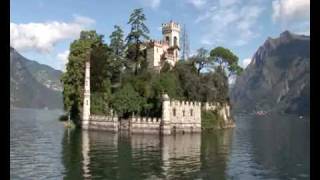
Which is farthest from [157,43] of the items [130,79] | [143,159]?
[143,159]

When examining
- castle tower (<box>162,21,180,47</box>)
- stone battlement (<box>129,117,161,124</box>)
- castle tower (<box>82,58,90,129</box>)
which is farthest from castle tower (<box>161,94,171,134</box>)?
castle tower (<box>162,21,180,47</box>)

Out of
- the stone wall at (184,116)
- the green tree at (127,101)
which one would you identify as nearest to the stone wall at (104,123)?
the green tree at (127,101)

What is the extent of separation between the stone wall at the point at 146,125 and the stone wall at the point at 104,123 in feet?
8.26

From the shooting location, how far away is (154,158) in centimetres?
3378

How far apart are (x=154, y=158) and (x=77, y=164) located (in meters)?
6.67

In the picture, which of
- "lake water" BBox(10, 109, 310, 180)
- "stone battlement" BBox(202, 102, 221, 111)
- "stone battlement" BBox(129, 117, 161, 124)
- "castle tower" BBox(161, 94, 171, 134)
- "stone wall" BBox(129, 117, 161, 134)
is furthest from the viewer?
"stone battlement" BBox(202, 102, 221, 111)

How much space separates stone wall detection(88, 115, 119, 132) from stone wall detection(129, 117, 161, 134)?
8.26 ft

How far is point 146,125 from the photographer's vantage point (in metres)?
57.3

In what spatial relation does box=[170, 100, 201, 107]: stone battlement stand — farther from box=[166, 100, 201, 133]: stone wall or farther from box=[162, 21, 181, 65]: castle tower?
box=[162, 21, 181, 65]: castle tower

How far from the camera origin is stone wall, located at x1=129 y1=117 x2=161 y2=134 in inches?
2243

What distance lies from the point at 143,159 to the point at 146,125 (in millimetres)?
24169

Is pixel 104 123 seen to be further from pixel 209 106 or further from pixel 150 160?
pixel 150 160
